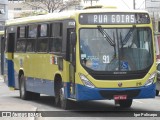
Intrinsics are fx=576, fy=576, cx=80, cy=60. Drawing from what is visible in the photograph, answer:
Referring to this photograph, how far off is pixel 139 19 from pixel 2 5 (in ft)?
201

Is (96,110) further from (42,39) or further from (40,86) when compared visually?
(42,39)

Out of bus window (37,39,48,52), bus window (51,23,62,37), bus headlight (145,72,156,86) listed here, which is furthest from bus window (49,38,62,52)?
bus headlight (145,72,156,86)

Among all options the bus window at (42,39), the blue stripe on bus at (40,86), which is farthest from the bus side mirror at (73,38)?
the bus window at (42,39)

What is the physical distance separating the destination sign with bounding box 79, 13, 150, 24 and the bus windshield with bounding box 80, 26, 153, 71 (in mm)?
237

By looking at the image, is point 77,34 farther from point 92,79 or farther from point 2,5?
point 2,5

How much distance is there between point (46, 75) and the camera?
1945 cm

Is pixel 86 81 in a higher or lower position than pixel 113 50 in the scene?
lower

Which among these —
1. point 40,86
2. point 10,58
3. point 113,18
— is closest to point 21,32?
point 10,58

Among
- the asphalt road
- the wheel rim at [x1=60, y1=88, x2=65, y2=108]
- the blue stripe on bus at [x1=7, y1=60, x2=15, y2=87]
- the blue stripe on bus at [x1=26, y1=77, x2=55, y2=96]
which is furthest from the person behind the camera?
the blue stripe on bus at [x1=7, y1=60, x2=15, y2=87]

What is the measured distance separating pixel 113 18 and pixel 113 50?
3.28 ft

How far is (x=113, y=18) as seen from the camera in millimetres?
16703

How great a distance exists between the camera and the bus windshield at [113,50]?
16250 mm

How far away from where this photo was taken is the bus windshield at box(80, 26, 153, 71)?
640 inches

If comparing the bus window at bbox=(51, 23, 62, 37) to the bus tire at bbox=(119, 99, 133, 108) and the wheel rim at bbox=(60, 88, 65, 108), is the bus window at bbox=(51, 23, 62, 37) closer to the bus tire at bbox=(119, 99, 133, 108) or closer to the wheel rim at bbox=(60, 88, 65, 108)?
the wheel rim at bbox=(60, 88, 65, 108)
